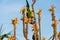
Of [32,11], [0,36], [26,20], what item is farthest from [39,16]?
[0,36]

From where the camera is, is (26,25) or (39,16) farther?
(39,16)

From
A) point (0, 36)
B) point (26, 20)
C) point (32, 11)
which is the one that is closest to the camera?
point (26, 20)

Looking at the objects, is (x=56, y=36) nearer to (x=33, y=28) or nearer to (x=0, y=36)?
(x=33, y=28)

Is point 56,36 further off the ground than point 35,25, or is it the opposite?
point 35,25

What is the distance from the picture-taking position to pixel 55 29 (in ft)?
7.87

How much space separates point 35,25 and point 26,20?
131mm

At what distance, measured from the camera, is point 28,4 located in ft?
8.03

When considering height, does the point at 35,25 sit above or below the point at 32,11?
below

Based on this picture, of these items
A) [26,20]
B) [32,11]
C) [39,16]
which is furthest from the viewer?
[39,16]

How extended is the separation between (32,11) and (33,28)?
0.85ft

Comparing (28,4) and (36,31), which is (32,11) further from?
(36,31)

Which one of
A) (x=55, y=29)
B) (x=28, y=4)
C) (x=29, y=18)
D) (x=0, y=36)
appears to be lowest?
(x=0, y=36)

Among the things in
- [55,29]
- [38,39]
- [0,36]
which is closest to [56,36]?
[55,29]

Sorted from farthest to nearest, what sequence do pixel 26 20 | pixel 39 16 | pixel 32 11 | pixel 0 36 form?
pixel 0 36 < pixel 39 16 < pixel 32 11 < pixel 26 20
